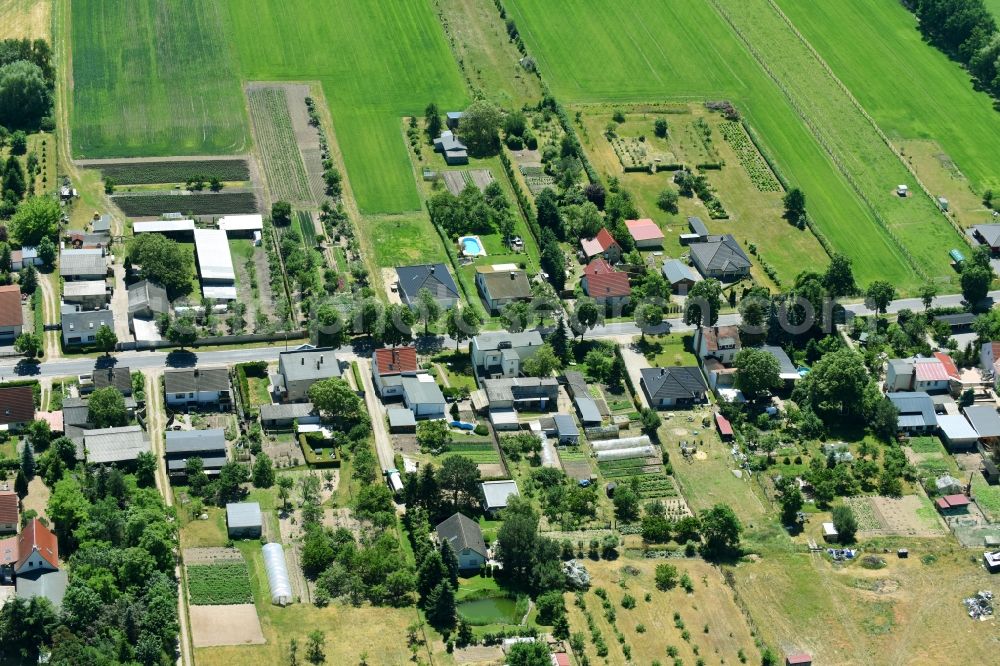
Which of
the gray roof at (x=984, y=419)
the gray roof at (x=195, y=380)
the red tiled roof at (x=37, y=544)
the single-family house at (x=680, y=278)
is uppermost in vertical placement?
the red tiled roof at (x=37, y=544)

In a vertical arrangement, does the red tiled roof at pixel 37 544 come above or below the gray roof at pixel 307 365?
above

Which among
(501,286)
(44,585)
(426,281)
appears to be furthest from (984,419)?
(44,585)

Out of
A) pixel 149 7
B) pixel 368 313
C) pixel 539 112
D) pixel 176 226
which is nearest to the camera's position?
pixel 368 313

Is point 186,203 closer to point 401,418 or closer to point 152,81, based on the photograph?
point 152,81

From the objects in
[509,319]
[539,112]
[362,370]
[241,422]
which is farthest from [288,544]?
[539,112]

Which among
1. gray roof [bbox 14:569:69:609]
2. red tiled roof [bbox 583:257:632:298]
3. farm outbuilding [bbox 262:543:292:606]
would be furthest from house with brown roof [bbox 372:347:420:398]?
gray roof [bbox 14:569:69:609]

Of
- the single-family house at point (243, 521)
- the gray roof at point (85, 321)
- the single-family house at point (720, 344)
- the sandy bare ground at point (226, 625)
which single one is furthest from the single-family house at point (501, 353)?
the sandy bare ground at point (226, 625)

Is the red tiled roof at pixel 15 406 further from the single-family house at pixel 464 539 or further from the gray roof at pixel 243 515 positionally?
the single-family house at pixel 464 539

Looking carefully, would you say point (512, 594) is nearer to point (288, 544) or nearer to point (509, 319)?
point (288, 544)
